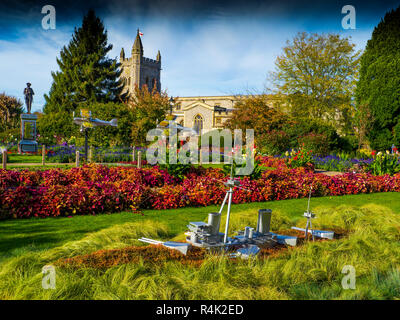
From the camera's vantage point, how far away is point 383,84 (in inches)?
877

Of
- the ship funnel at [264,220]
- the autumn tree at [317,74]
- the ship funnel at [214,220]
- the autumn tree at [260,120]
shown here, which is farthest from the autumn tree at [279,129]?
the ship funnel at [214,220]

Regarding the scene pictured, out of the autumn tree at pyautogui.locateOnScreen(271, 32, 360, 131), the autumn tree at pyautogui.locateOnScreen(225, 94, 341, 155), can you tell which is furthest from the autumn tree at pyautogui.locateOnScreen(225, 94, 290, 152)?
the autumn tree at pyautogui.locateOnScreen(271, 32, 360, 131)

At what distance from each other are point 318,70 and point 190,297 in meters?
25.2

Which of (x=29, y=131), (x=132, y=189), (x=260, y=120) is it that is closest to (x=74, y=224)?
(x=132, y=189)

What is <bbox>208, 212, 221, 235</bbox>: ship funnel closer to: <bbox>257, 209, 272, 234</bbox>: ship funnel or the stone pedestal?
<bbox>257, 209, 272, 234</bbox>: ship funnel

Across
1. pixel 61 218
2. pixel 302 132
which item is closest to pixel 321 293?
pixel 61 218

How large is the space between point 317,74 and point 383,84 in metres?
4.56

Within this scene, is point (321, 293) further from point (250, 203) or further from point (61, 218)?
point (250, 203)

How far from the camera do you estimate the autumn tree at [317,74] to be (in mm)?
24500

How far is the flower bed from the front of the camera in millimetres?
5766

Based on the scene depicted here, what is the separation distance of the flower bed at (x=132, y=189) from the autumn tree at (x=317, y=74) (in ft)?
50.2

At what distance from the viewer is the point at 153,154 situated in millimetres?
13570

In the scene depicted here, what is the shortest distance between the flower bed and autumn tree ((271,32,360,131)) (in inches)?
602

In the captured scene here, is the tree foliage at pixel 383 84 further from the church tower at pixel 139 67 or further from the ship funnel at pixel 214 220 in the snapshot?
the church tower at pixel 139 67
